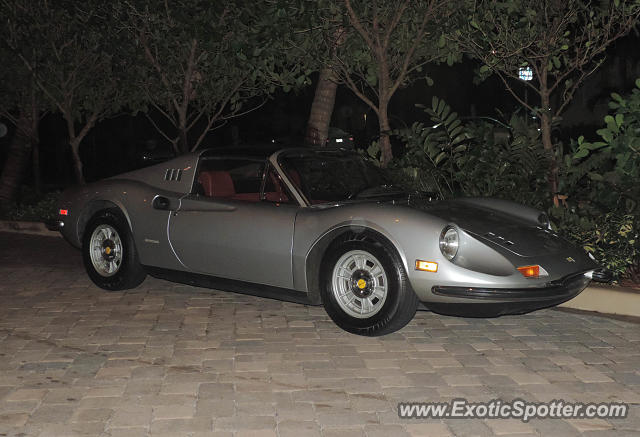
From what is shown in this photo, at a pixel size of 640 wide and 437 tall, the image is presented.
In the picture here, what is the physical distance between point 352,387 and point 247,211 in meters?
2.20

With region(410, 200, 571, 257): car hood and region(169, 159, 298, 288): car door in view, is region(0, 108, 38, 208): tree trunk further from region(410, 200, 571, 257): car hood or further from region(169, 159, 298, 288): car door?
region(410, 200, 571, 257): car hood

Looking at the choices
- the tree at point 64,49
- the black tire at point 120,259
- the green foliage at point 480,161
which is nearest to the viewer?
the black tire at point 120,259

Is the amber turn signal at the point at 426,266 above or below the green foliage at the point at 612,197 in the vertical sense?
below

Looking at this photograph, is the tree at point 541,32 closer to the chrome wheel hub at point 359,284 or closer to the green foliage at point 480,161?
the green foliage at point 480,161

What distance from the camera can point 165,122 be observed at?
2845 cm

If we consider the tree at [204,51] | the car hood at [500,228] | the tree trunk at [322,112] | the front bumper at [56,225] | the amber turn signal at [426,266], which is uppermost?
the tree at [204,51]

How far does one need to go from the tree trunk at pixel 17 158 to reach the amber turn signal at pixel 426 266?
37.0ft

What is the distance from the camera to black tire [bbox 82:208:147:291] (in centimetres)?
759

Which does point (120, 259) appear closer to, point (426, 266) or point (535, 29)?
point (426, 266)

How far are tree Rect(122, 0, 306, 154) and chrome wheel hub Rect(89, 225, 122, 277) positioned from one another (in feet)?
10.3

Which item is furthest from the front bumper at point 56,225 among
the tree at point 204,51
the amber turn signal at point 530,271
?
the amber turn signal at point 530,271

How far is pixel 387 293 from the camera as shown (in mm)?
5895

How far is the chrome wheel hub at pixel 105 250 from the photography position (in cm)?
777

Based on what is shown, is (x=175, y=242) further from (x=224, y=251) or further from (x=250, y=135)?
(x=250, y=135)
